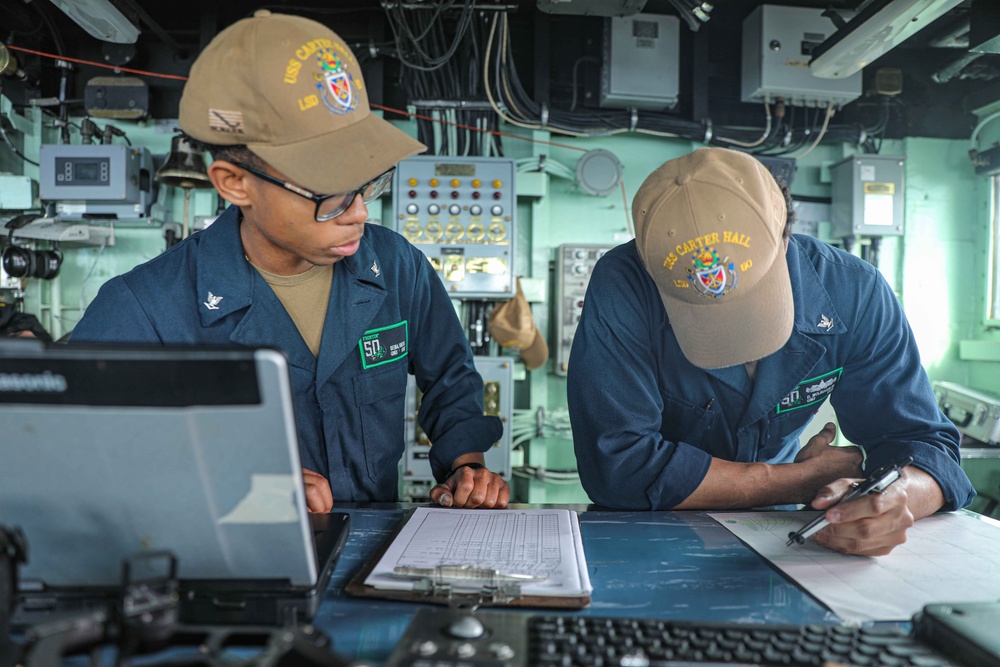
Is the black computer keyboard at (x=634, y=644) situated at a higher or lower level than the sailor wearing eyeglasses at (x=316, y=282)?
lower

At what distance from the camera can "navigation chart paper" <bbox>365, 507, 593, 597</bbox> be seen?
2.82 ft

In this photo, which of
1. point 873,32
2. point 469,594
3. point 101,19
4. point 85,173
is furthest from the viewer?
point 85,173

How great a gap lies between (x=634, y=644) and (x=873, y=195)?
3345 millimetres

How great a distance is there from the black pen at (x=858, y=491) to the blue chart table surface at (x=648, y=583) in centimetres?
8

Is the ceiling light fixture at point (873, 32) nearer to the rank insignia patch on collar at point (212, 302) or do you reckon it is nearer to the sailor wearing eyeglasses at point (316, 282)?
the sailor wearing eyeglasses at point (316, 282)

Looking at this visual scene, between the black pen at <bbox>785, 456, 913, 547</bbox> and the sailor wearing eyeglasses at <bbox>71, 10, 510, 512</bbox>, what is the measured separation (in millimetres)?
497

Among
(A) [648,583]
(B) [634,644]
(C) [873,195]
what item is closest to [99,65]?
(A) [648,583]

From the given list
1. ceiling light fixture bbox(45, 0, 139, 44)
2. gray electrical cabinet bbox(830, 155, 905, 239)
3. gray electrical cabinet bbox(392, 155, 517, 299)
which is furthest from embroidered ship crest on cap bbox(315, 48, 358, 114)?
gray electrical cabinet bbox(830, 155, 905, 239)

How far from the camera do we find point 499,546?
0.99 meters

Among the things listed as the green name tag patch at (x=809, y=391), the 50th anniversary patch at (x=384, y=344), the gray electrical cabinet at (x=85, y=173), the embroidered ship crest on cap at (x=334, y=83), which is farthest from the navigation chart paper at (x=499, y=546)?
the gray electrical cabinet at (x=85, y=173)

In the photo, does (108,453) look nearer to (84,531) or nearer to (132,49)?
(84,531)

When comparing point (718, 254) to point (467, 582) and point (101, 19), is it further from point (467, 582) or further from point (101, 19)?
point (101, 19)

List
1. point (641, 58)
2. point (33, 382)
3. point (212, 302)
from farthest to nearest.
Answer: point (641, 58) → point (212, 302) → point (33, 382)

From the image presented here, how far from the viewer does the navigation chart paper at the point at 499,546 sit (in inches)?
33.8
